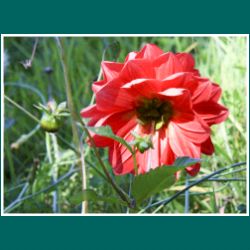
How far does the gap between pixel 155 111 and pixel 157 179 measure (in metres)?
0.09

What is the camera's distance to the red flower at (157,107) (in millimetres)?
661

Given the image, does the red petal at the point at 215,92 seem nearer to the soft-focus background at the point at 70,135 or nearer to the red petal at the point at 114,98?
the red petal at the point at 114,98

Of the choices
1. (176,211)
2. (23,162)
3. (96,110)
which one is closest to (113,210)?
(176,211)

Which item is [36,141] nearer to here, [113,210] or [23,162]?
[23,162]

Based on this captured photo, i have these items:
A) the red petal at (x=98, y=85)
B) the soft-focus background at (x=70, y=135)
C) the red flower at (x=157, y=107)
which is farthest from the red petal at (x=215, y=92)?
the soft-focus background at (x=70, y=135)

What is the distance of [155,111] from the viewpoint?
70 centimetres

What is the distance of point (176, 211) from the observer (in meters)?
1.00

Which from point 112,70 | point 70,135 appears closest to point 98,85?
point 112,70

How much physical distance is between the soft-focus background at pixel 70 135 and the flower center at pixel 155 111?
8.3 inches

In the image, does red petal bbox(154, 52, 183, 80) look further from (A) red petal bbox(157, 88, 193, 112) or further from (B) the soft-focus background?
(B) the soft-focus background

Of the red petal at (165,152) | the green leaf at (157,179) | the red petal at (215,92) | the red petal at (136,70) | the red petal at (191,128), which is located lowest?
the green leaf at (157,179)

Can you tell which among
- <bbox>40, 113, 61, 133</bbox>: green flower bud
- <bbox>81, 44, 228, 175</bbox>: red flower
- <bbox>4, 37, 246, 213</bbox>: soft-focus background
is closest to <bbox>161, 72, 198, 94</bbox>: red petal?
<bbox>81, 44, 228, 175</bbox>: red flower

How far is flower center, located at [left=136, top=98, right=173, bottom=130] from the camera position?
2.28 feet

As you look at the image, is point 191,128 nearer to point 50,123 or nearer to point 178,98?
point 178,98
